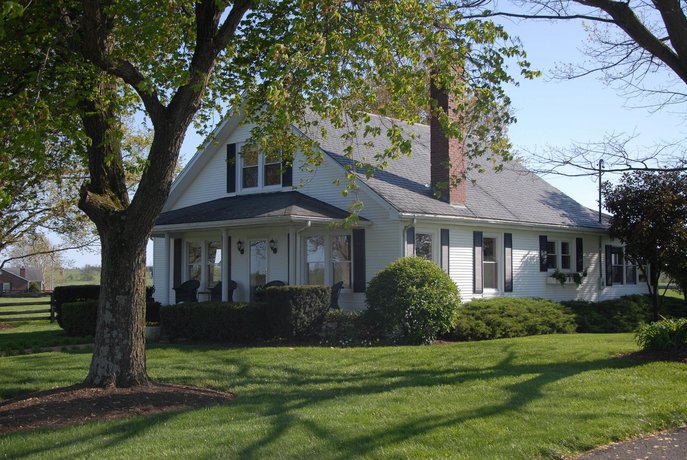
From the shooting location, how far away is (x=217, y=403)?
8.98m

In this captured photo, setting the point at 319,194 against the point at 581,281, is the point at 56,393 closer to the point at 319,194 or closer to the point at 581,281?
the point at 319,194

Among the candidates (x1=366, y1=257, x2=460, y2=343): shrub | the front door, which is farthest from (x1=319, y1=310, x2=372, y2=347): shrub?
the front door

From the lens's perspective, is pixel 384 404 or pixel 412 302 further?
pixel 412 302

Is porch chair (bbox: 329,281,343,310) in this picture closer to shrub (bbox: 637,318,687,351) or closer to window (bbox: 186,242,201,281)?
window (bbox: 186,242,201,281)

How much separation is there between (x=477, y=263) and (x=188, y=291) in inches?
343

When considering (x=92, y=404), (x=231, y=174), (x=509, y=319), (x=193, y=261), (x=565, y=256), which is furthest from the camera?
(x=565, y=256)

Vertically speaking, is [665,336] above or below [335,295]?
below

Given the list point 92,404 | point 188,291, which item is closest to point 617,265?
point 188,291

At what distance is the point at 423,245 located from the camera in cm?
1866

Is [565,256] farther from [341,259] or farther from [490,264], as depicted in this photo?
[341,259]

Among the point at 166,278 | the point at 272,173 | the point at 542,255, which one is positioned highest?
the point at 272,173

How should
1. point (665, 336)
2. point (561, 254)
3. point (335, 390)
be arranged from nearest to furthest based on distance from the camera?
point (335, 390)
point (665, 336)
point (561, 254)

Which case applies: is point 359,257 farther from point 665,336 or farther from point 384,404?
point 384,404

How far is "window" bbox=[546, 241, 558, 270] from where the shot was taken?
75.4 ft
